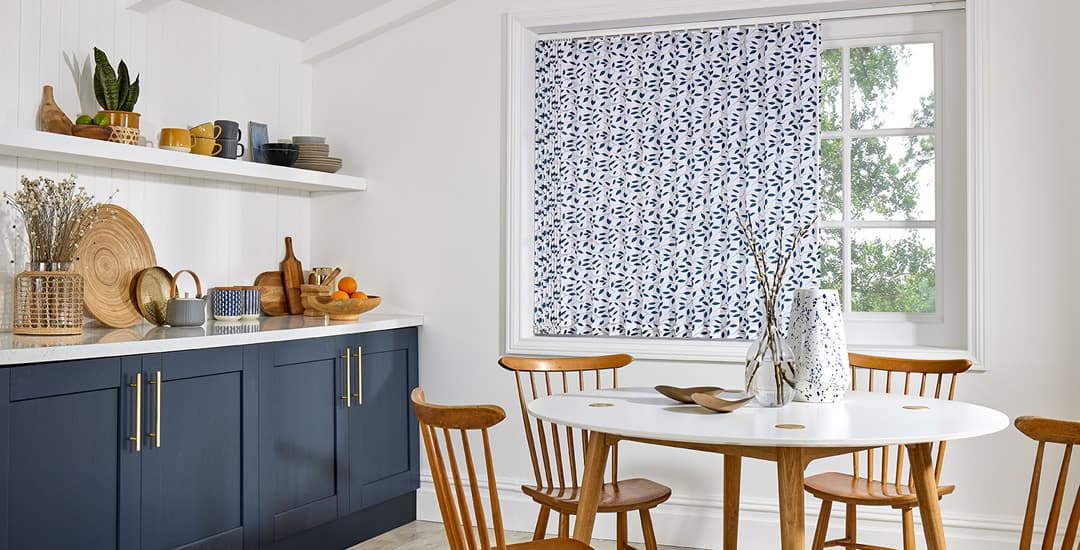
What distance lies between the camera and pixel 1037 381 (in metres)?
3.58

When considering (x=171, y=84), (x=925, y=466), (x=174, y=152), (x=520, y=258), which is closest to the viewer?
(x=925, y=466)

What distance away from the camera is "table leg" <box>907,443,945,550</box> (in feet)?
8.27

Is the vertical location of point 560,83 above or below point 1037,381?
above

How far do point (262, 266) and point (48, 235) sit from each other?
1333 millimetres

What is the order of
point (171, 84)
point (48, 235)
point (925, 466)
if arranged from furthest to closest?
1. point (171, 84)
2. point (48, 235)
3. point (925, 466)

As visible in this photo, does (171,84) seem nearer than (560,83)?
Yes

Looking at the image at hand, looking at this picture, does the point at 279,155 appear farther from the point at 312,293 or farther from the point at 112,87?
the point at 112,87

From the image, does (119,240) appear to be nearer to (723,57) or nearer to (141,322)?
(141,322)

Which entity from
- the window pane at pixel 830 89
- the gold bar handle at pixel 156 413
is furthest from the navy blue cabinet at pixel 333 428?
the window pane at pixel 830 89

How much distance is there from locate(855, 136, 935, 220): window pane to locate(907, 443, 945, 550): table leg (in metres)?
1.59

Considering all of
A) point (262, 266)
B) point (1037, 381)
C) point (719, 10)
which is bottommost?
point (1037, 381)

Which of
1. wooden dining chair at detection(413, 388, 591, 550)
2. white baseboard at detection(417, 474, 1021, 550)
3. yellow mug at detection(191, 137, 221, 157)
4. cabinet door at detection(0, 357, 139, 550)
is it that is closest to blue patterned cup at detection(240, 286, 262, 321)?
yellow mug at detection(191, 137, 221, 157)

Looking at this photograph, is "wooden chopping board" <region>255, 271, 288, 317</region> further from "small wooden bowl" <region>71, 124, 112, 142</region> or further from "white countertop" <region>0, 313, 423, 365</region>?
"small wooden bowl" <region>71, 124, 112, 142</region>

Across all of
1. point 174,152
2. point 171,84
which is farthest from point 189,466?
point 171,84
